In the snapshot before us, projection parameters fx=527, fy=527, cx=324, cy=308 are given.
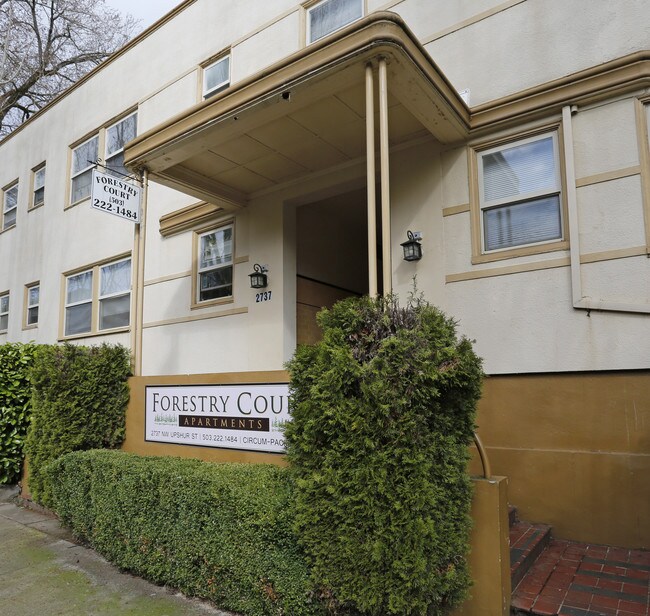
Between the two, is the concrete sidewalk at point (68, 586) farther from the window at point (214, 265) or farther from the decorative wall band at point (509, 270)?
the window at point (214, 265)

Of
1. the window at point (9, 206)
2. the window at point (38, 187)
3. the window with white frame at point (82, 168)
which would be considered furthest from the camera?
the window at point (9, 206)

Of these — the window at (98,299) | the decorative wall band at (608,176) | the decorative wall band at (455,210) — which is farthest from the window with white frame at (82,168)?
the decorative wall band at (608,176)

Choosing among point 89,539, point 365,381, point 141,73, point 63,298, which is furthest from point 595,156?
point 63,298

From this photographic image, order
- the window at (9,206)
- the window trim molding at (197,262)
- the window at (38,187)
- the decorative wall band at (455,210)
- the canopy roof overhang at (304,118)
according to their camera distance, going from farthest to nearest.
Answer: the window at (9,206) < the window at (38,187) < the window trim molding at (197,262) < the decorative wall band at (455,210) < the canopy roof overhang at (304,118)

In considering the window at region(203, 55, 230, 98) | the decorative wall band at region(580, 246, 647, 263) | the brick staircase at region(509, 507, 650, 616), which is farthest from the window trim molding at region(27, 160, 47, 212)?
the brick staircase at region(509, 507, 650, 616)

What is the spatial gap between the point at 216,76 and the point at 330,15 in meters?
2.37

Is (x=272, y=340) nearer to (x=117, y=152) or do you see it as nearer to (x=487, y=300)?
(x=487, y=300)

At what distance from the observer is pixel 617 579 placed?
3.70 metres

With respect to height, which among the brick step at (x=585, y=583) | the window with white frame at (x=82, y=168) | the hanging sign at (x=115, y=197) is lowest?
the brick step at (x=585, y=583)

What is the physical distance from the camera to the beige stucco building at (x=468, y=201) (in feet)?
14.6

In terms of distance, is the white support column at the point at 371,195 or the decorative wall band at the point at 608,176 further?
the decorative wall band at the point at 608,176

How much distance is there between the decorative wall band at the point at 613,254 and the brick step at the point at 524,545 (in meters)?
2.37

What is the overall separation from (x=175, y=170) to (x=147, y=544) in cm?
426

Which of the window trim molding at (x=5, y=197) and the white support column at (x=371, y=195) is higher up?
the window trim molding at (x=5, y=197)
